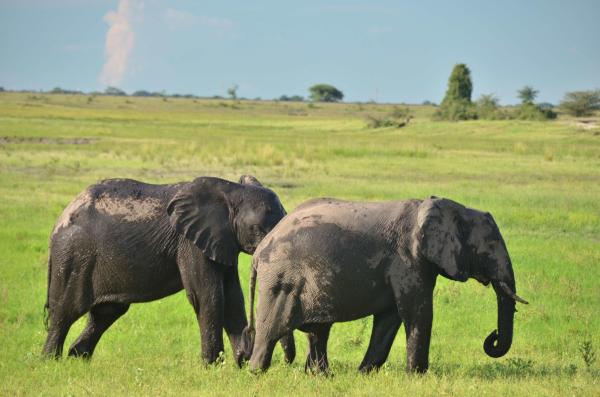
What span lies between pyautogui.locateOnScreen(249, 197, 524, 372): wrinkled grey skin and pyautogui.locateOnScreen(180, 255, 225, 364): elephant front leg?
648 millimetres

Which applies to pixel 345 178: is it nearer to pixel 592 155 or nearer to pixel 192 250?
pixel 592 155

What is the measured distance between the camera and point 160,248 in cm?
1062

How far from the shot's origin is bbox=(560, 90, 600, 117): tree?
3095 inches

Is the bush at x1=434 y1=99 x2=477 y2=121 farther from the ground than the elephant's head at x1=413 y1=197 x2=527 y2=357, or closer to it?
closer to it

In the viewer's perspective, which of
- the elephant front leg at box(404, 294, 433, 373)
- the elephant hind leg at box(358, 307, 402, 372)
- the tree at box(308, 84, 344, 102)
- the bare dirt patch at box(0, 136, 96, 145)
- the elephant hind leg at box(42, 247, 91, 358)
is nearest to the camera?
the elephant front leg at box(404, 294, 433, 373)

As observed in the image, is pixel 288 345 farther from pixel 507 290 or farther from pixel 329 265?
pixel 507 290

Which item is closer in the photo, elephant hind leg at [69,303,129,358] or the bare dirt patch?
elephant hind leg at [69,303,129,358]

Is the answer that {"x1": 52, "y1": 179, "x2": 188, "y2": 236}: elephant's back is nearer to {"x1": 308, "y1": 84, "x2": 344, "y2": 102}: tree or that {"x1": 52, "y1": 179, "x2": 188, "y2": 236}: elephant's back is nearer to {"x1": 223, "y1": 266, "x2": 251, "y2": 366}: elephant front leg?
{"x1": 223, "y1": 266, "x2": 251, "y2": 366}: elephant front leg

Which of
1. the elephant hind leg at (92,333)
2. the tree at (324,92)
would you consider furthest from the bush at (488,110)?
the tree at (324,92)

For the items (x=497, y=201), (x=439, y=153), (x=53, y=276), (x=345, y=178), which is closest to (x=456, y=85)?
(x=439, y=153)

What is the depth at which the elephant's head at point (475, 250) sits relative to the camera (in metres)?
9.42

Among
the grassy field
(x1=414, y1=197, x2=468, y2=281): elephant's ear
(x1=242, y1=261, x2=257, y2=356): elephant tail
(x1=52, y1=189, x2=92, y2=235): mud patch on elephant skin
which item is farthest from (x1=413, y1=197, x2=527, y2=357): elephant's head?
(x1=52, y1=189, x2=92, y2=235): mud patch on elephant skin

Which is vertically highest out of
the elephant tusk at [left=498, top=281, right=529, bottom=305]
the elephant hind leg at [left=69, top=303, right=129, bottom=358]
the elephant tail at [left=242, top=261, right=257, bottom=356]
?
the elephant tusk at [left=498, top=281, right=529, bottom=305]

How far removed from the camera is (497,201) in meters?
26.0
